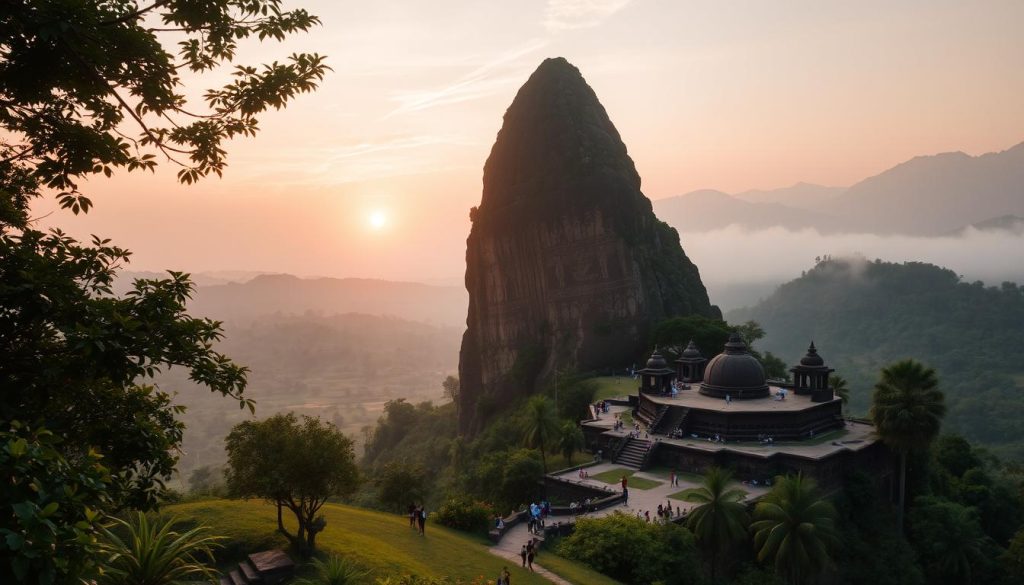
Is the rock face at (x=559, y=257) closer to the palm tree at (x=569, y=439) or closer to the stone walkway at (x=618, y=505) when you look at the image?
the palm tree at (x=569, y=439)

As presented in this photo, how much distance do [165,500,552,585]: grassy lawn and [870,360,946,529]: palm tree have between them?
23.5m

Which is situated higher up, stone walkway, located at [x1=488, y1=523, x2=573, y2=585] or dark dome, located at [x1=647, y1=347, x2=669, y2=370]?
dark dome, located at [x1=647, y1=347, x2=669, y2=370]

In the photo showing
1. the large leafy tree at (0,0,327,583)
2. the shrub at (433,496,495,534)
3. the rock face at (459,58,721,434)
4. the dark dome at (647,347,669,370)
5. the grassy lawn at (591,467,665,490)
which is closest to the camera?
the large leafy tree at (0,0,327,583)

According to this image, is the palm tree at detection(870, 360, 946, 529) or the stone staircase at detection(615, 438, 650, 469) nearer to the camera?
the palm tree at detection(870, 360, 946, 529)

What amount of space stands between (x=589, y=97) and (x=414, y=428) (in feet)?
184

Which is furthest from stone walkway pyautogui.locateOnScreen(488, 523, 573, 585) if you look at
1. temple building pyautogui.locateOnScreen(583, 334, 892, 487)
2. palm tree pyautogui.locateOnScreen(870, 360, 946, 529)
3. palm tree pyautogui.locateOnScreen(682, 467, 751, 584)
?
palm tree pyautogui.locateOnScreen(870, 360, 946, 529)

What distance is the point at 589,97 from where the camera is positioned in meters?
88.5

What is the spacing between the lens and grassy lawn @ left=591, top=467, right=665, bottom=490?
3338 cm

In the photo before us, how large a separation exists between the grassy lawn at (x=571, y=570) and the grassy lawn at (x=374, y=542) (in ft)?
4.07

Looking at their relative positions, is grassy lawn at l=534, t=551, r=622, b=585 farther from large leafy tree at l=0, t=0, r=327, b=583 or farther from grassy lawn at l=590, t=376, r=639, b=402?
grassy lawn at l=590, t=376, r=639, b=402

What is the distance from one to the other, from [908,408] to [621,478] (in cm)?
1582

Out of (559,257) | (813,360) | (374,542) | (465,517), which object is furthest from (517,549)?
(559,257)

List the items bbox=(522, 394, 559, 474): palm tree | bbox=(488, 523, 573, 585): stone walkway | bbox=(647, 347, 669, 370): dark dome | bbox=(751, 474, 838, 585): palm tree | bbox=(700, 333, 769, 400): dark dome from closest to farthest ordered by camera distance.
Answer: bbox=(751, 474, 838, 585): palm tree < bbox=(488, 523, 573, 585): stone walkway < bbox=(522, 394, 559, 474): palm tree < bbox=(700, 333, 769, 400): dark dome < bbox=(647, 347, 669, 370): dark dome

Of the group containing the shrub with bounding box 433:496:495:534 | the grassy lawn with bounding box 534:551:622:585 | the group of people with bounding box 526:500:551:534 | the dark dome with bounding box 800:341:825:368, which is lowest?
the grassy lawn with bounding box 534:551:622:585
